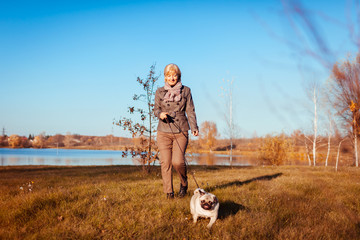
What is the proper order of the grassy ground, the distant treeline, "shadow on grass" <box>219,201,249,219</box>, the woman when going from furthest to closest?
1. the distant treeline
2. the woman
3. "shadow on grass" <box>219,201,249,219</box>
4. the grassy ground

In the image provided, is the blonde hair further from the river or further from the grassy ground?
the river

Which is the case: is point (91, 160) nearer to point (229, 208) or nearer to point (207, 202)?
point (229, 208)

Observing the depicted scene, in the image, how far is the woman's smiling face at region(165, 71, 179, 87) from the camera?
4.71m

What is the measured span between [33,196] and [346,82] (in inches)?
929

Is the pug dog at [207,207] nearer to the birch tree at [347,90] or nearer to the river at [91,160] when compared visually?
the river at [91,160]

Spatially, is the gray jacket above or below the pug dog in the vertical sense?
above

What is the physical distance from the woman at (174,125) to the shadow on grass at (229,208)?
92 cm

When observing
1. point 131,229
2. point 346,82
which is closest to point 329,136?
point 346,82

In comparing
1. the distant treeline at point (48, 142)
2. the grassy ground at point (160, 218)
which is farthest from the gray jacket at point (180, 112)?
the distant treeline at point (48, 142)

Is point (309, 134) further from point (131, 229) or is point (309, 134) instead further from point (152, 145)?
point (131, 229)

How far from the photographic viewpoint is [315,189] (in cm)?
639

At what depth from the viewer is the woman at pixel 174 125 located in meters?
4.63

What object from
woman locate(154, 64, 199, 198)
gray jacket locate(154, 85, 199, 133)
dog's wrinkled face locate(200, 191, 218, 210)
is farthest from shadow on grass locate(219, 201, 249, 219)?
gray jacket locate(154, 85, 199, 133)

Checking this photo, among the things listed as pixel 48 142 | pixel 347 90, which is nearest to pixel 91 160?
pixel 347 90
